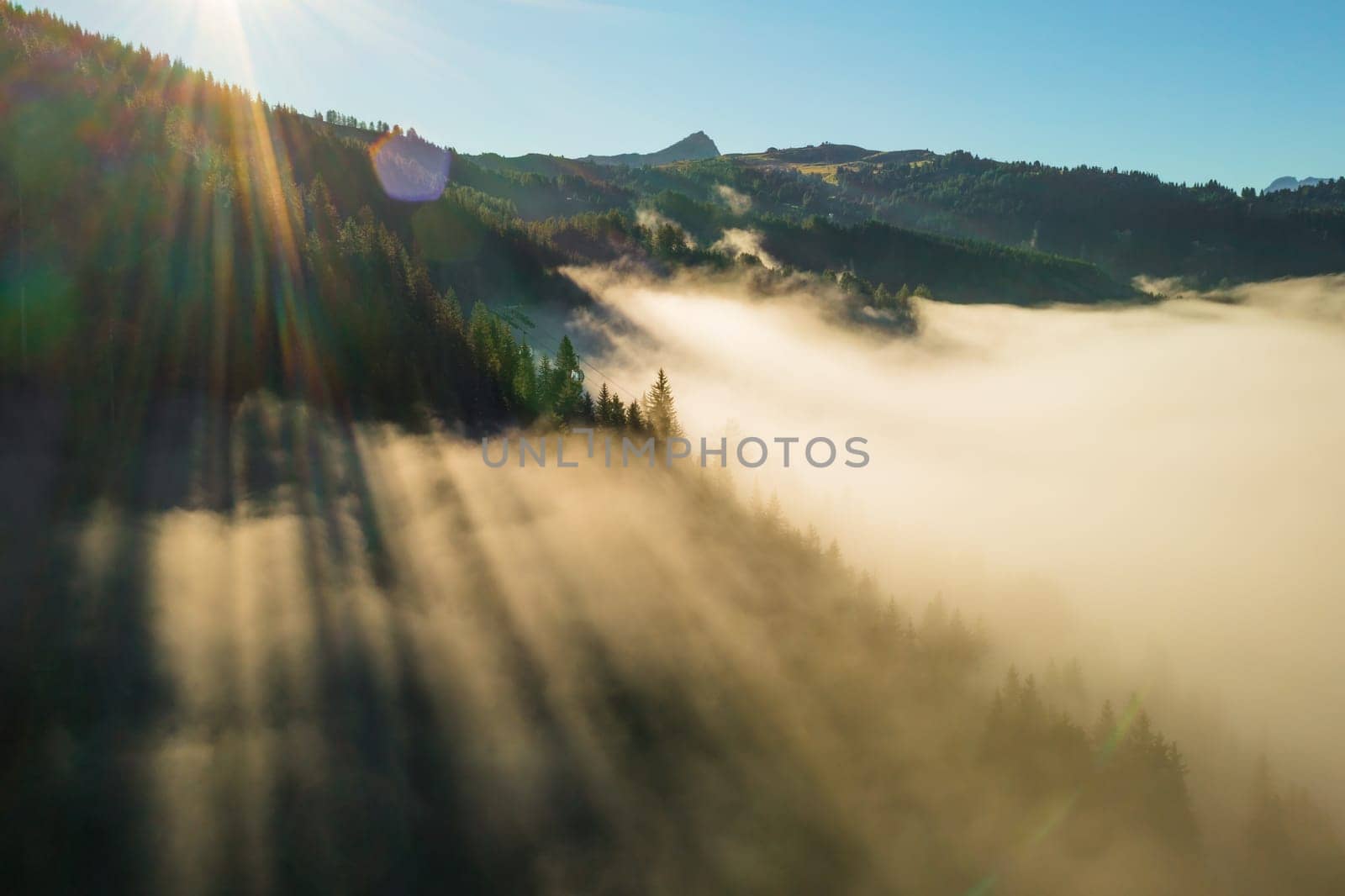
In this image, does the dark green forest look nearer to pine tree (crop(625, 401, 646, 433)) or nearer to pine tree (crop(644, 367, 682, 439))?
pine tree (crop(625, 401, 646, 433))

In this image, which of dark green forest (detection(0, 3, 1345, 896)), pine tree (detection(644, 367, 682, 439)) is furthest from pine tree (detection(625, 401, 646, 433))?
pine tree (detection(644, 367, 682, 439))

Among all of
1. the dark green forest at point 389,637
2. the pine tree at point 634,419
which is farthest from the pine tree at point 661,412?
the pine tree at point 634,419

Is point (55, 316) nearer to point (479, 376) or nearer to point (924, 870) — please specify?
point (479, 376)

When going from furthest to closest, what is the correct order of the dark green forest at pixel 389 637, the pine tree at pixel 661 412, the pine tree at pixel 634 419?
the pine tree at pixel 661 412 < the pine tree at pixel 634 419 < the dark green forest at pixel 389 637

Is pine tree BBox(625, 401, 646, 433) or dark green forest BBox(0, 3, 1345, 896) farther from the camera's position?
pine tree BBox(625, 401, 646, 433)

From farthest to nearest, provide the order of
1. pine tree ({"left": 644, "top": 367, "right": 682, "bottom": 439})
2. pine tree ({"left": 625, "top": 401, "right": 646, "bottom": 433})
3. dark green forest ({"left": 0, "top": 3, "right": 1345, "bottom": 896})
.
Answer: pine tree ({"left": 644, "top": 367, "right": 682, "bottom": 439}) → pine tree ({"left": 625, "top": 401, "right": 646, "bottom": 433}) → dark green forest ({"left": 0, "top": 3, "right": 1345, "bottom": 896})

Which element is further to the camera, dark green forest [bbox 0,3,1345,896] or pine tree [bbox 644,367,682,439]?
pine tree [bbox 644,367,682,439]

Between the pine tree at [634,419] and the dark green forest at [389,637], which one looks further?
the pine tree at [634,419]

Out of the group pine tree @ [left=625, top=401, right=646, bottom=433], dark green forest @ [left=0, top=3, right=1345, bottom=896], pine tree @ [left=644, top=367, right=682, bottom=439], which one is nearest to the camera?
dark green forest @ [left=0, top=3, right=1345, bottom=896]

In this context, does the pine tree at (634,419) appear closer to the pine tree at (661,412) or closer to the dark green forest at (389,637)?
the dark green forest at (389,637)

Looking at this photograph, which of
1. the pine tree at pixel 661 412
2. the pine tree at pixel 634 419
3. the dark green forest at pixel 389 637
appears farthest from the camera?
the pine tree at pixel 661 412
